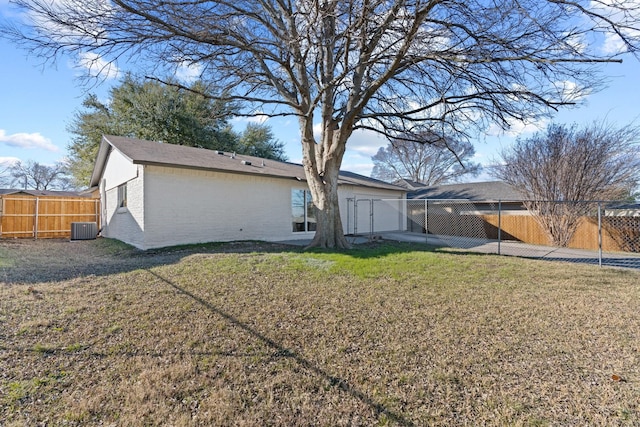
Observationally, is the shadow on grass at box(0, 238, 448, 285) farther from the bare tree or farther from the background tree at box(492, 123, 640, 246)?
the background tree at box(492, 123, 640, 246)

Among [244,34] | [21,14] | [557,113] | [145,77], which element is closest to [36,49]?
[21,14]

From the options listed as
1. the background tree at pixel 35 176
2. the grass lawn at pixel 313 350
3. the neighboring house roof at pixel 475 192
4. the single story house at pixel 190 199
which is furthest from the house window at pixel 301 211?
the background tree at pixel 35 176

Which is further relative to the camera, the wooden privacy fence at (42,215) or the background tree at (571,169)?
the wooden privacy fence at (42,215)

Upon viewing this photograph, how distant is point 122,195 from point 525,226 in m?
16.6

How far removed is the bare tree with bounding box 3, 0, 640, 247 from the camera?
17.2 ft

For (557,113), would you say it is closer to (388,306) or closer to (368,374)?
(388,306)

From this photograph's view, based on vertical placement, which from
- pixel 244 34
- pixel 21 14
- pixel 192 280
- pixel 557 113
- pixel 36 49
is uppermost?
pixel 244 34

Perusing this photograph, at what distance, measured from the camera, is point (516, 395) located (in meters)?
2.30

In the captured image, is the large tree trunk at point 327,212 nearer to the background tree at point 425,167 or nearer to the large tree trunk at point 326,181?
the large tree trunk at point 326,181

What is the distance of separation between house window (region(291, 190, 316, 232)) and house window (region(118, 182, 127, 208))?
20.0ft

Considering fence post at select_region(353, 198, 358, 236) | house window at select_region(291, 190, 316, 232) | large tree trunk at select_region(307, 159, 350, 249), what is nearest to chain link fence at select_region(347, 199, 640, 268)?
fence post at select_region(353, 198, 358, 236)

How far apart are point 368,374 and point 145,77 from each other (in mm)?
8277

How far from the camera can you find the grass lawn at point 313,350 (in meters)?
2.12

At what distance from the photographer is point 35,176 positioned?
129 ft
